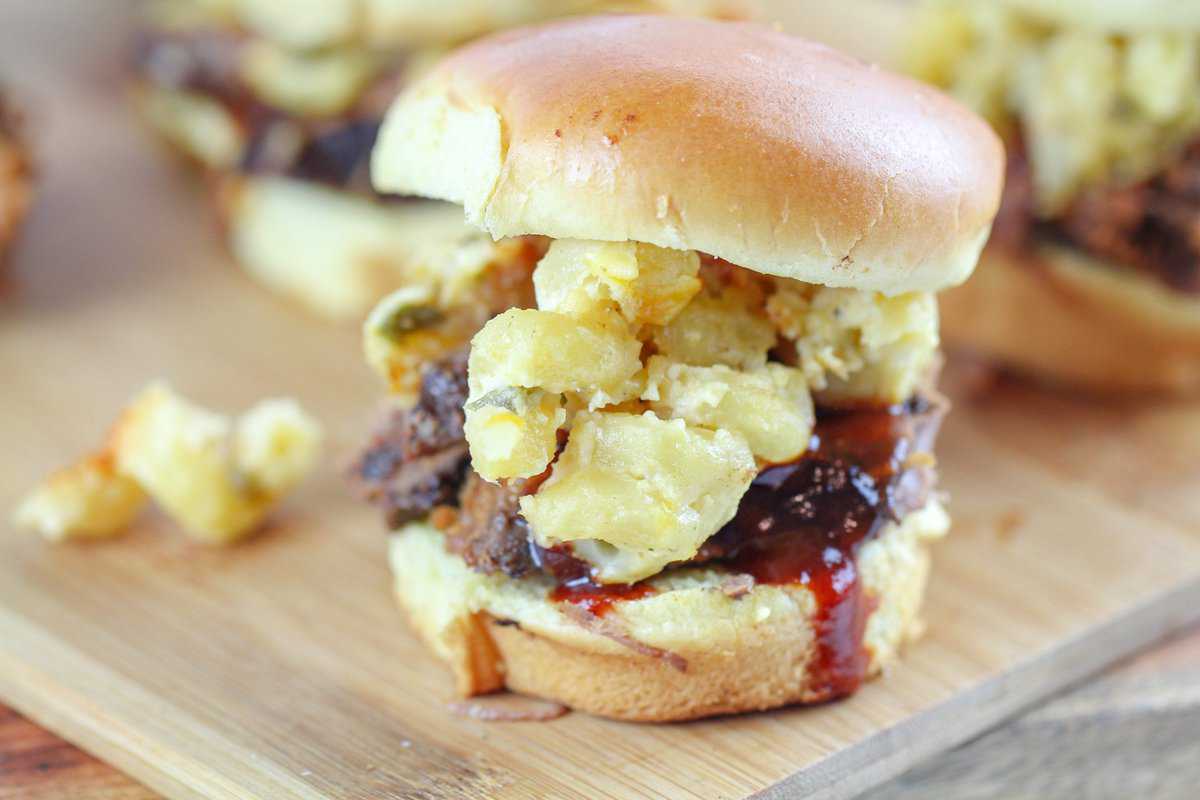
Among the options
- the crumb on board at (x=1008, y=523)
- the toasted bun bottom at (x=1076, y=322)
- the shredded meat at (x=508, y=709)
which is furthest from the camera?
the toasted bun bottom at (x=1076, y=322)

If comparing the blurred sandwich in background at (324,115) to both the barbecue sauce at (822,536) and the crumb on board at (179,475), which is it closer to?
the crumb on board at (179,475)

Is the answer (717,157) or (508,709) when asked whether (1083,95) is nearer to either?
(717,157)

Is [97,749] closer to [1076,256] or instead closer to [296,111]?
[296,111]

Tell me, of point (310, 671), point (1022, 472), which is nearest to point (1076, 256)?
point (1022, 472)

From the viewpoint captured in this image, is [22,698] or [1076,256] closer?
[22,698]

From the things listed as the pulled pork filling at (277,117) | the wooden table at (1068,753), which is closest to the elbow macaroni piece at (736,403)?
the wooden table at (1068,753)

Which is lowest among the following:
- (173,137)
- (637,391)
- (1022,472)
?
(1022,472)
